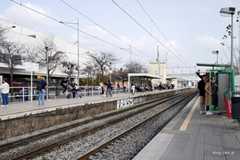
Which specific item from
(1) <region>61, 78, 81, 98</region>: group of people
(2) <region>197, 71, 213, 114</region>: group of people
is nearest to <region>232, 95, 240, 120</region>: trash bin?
(2) <region>197, 71, 213, 114</region>: group of people

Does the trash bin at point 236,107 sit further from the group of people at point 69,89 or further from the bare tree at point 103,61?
the bare tree at point 103,61

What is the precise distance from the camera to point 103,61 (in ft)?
303

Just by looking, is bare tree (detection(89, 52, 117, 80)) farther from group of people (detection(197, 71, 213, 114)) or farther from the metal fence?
group of people (detection(197, 71, 213, 114))

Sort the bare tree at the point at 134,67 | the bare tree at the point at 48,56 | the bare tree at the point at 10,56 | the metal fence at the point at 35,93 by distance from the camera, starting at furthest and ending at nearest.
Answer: the bare tree at the point at 134,67 → the bare tree at the point at 48,56 → the bare tree at the point at 10,56 → the metal fence at the point at 35,93

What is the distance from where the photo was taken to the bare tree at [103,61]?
92125 millimetres

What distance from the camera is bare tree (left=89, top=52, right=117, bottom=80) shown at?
92125 mm

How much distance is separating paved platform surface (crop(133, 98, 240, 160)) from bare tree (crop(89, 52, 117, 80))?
7846 centimetres

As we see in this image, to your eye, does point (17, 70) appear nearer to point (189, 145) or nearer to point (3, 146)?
point (3, 146)

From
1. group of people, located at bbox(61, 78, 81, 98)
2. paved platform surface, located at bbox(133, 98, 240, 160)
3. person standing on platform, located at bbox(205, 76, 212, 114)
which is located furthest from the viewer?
group of people, located at bbox(61, 78, 81, 98)

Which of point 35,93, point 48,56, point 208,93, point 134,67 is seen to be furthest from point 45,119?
point 134,67

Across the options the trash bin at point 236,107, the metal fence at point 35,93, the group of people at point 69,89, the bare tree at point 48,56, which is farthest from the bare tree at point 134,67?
the trash bin at point 236,107

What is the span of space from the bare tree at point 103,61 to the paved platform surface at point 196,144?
78.5 m

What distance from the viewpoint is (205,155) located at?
27.2 feet

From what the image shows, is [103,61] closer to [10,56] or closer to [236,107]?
[10,56]
